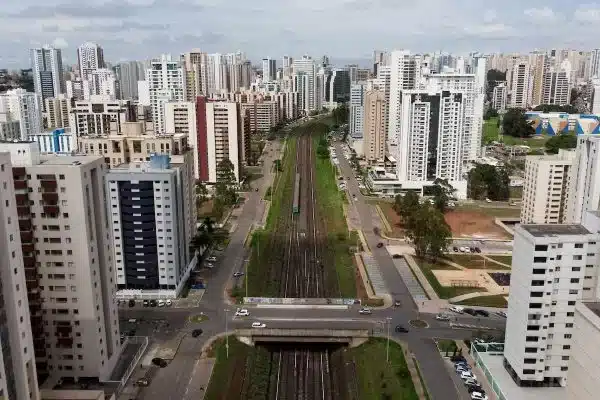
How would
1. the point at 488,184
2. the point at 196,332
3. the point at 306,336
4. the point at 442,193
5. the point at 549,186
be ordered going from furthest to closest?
the point at 488,184 → the point at 442,193 → the point at 549,186 → the point at 196,332 → the point at 306,336

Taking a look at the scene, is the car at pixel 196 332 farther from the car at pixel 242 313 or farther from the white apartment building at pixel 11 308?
the white apartment building at pixel 11 308

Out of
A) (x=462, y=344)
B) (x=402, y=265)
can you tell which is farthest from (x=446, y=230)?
(x=462, y=344)

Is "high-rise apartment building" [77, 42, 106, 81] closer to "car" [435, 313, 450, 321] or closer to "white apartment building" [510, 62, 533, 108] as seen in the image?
"white apartment building" [510, 62, 533, 108]

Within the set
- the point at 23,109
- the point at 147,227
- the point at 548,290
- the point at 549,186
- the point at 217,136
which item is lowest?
the point at 147,227

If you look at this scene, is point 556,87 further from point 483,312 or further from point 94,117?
point 483,312

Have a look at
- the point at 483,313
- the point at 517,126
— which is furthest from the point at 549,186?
the point at 517,126

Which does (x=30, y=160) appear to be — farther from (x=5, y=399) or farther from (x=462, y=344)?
(x=462, y=344)
